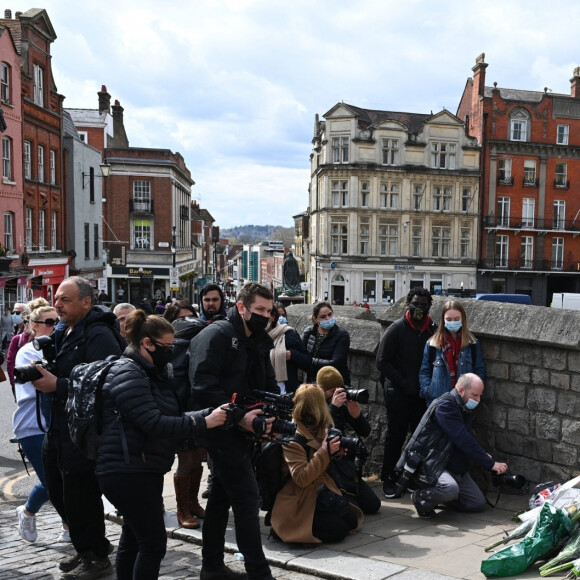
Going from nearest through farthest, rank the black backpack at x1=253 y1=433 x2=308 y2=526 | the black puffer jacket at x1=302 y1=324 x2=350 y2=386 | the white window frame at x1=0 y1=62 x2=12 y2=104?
the black backpack at x1=253 y1=433 x2=308 y2=526
the black puffer jacket at x1=302 y1=324 x2=350 y2=386
the white window frame at x1=0 y1=62 x2=12 y2=104

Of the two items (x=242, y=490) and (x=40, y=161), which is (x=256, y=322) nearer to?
(x=242, y=490)

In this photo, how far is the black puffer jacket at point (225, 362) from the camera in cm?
429

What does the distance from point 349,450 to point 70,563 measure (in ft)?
7.56

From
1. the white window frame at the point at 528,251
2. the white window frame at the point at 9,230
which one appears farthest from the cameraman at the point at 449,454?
the white window frame at the point at 528,251

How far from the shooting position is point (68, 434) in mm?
4562

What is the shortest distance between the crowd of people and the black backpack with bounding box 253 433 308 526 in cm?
3

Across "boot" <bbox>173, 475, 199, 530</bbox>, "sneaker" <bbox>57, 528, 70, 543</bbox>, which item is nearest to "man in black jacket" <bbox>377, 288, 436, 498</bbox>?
"boot" <bbox>173, 475, 199, 530</bbox>

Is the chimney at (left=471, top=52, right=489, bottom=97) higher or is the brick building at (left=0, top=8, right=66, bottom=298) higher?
the chimney at (left=471, top=52, right=489, bottom=97)

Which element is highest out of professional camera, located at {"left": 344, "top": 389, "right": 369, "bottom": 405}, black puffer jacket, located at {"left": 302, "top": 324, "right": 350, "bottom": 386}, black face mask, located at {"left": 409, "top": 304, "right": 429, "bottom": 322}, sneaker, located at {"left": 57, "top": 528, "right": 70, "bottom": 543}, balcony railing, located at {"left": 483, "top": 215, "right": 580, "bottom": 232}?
balcony railing, located at {"left": 483, "top": 215, "right": 580, "bottom": 232}

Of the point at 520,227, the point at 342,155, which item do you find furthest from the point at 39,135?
the point at 520,227

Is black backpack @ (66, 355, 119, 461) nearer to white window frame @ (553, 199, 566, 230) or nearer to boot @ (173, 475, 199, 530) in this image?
boot @ (173, 475, 199, 530)

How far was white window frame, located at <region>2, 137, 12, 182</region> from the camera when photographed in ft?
87.2

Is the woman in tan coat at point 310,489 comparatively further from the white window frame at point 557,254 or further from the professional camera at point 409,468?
the white window frame at point 557,254

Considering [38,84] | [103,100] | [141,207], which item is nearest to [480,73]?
[141,207]
